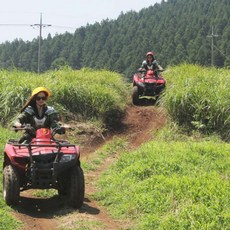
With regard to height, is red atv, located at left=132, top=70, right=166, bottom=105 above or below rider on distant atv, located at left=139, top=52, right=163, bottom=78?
below

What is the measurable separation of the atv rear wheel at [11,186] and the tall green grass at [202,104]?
18.4 feet

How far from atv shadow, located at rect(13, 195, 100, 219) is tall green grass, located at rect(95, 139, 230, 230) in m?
0.39

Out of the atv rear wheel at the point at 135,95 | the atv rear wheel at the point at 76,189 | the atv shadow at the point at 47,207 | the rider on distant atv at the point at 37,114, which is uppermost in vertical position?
the rider on distant atv at the point at 37,114

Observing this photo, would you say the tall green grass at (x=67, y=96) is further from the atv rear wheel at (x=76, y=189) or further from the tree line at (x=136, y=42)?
the tree line at (x=136, y=42)

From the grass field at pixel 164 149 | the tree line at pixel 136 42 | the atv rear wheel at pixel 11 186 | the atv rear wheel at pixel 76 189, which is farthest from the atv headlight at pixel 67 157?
the tree line at pixel 136 42

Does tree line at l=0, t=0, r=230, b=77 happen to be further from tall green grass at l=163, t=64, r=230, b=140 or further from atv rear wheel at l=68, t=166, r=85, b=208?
atv rear wheel at l=68, t=166, r=85, b=208

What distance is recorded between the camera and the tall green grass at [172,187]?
5566 millimetres

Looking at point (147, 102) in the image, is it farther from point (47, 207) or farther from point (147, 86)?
point (47, 207)

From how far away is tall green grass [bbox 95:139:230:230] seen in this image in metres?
5.57

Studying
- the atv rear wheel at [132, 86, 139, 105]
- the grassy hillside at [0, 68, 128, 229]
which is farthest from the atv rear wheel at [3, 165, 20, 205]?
the atv rear wheel at [132, 86, 139, 105]

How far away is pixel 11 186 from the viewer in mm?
6281

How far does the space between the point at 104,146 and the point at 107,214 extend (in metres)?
4.60

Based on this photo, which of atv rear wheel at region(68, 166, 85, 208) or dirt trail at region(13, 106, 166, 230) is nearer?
dirt trail at region(13, 106, 166, 230)

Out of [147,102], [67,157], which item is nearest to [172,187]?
[67,157]
